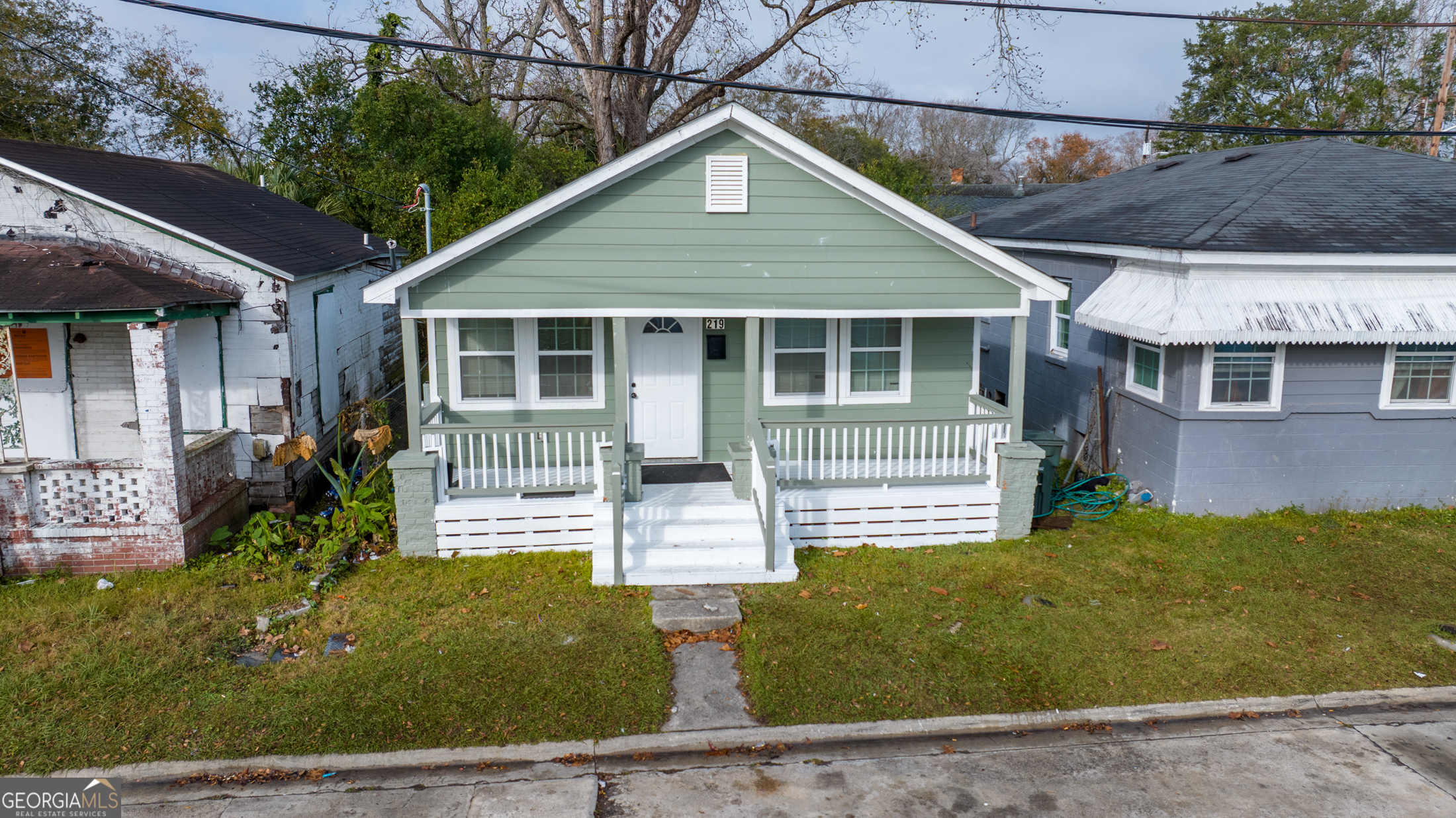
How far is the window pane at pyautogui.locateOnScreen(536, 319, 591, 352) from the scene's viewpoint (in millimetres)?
11328

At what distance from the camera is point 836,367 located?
1177 cm

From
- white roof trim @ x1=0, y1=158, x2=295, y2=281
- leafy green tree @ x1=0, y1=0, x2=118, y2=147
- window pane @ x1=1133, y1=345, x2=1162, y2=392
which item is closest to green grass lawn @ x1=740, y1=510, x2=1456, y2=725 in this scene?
window pane @ x1=1133, y1=345, x2=1162, y2=392

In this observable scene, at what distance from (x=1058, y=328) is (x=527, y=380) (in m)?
9.12

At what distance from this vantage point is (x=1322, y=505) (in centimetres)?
1170

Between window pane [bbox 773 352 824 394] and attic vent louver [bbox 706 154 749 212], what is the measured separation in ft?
7.50

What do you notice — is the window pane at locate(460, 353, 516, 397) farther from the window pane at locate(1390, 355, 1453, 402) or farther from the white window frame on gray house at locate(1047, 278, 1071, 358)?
the window pane at locate(1390, 355, 1453, 402)

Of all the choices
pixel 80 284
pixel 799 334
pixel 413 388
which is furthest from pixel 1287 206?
pixel 80 284

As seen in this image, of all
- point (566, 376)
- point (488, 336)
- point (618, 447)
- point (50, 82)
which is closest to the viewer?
point (618, 447)

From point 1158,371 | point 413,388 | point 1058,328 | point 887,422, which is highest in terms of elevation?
point 1058,328

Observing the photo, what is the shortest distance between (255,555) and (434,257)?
12.9 feet

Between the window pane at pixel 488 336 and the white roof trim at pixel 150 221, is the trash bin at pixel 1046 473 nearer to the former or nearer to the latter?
the window pane at pixel 488 336

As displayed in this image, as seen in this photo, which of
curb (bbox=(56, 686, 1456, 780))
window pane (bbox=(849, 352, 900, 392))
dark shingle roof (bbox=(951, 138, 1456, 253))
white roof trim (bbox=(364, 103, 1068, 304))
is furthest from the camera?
window pane (bbox=(849, 352, 900, 392))

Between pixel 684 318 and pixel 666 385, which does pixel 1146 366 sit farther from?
pixel 666 385

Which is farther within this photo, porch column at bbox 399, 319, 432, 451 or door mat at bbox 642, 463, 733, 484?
door mat at bbox 642, 463, 733, 484
